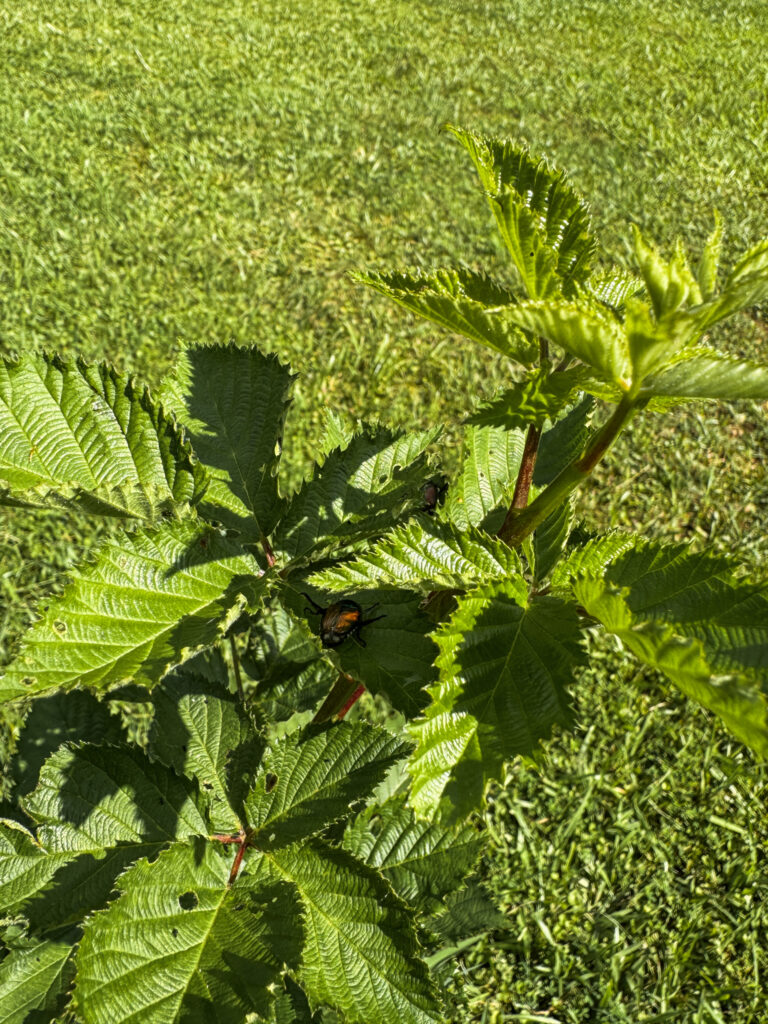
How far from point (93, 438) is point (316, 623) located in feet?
1.31

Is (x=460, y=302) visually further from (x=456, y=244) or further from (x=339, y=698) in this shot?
(x=456, y=244)

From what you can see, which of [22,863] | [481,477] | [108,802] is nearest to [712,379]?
[481,477]

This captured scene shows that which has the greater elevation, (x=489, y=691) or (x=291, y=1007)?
(x=489, y=691)

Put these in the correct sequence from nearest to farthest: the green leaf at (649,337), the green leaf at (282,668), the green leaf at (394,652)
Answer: the green leaf at (649,337) → the green leaf at (394,652) → the green leaf at (282,668)

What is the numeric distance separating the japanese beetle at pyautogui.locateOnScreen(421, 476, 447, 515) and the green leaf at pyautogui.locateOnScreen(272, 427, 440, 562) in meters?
0.05

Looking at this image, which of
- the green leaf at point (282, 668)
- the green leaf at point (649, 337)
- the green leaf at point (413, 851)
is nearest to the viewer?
the green leaf at point (649, 337)

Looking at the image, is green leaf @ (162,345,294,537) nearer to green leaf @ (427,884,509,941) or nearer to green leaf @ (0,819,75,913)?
green leaf @ (0,819,75,913)

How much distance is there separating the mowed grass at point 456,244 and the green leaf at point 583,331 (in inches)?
62.5

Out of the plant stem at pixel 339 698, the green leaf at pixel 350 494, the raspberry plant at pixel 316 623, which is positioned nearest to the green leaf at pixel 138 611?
the raspberry plant at pixel 316 623

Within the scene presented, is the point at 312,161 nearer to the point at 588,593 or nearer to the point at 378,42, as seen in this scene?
the point at 378,42

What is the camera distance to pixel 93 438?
1.21 metres

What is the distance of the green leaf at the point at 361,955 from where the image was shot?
1.19 meters

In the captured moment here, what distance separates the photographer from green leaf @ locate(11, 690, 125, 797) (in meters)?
1.62

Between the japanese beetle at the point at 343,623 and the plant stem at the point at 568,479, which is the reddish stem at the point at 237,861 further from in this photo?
the plant stem at the point at 568,479
